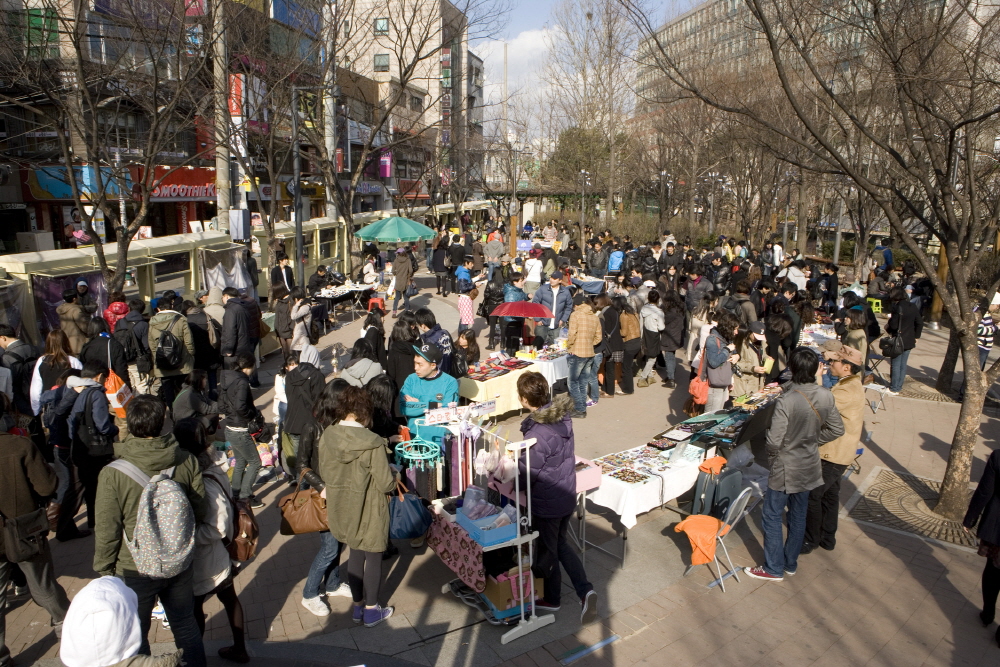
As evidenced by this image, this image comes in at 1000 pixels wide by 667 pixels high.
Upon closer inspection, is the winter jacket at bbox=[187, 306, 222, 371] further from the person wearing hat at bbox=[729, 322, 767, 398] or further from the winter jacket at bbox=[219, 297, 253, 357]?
the person wearing hat at bbox=[729, 322, 767, 398]

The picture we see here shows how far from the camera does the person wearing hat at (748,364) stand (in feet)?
28.2

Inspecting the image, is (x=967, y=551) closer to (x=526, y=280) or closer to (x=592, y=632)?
(x=592, y=632)

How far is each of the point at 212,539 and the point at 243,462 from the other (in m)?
2.82

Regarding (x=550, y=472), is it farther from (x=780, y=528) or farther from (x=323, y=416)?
(x=780, y=528)

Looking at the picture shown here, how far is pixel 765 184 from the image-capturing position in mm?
27938

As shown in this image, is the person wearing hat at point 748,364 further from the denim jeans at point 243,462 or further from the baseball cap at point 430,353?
the denim jeans at point 243,462

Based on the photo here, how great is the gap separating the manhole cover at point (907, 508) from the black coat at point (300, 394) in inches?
209

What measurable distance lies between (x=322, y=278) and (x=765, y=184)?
19326mm

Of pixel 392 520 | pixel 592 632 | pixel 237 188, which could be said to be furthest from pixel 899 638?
pixel 237 188

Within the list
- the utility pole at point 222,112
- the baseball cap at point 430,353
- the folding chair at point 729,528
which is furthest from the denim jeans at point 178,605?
the utility pole at point 222,112

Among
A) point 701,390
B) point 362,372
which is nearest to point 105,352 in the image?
point 362,372

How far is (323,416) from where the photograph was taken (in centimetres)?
476

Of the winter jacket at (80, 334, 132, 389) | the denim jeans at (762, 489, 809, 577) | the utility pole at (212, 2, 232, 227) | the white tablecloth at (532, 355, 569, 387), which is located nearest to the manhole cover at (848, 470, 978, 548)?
the denim jeans at (762, 489, 809, 577)

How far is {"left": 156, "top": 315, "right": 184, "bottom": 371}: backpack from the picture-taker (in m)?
8.38
